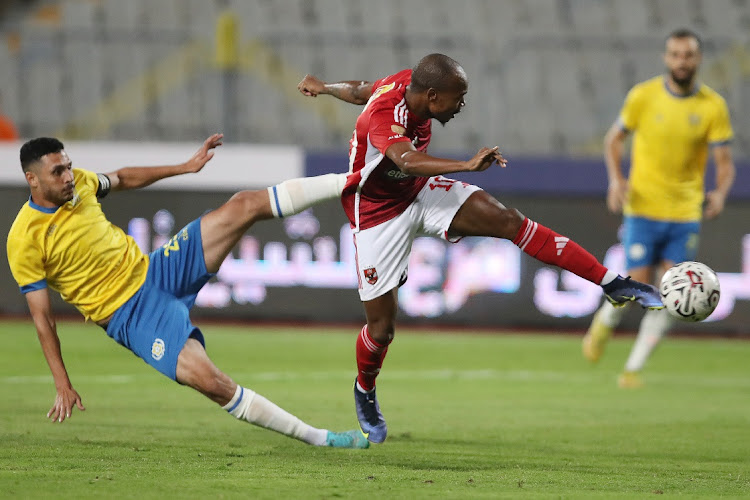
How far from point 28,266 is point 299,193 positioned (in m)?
1.44

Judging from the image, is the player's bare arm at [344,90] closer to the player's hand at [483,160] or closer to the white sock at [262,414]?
the player's hand at [483,160]

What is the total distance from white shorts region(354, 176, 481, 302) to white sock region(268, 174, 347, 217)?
1.41 ft

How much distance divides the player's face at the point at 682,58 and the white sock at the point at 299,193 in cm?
378

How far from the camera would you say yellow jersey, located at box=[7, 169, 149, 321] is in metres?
5.81

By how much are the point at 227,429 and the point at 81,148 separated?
7.34m

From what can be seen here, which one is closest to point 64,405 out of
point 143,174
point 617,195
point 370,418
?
point 143,174

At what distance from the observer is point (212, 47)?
14828mm

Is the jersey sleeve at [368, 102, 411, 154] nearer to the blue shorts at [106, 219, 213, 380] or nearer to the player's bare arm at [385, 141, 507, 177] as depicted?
the player's bare arm at [385, 141, 507, 177]

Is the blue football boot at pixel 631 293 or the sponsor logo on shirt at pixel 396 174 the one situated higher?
the sponsor logo on shirt at pixel 396 174

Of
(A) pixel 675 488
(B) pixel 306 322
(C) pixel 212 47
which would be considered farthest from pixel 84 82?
(A) pixel 675 488

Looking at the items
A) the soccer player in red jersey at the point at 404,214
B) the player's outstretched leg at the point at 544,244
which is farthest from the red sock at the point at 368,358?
the player's outstretched leg at the point at 544,244

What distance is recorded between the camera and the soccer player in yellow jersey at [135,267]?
5.75 m

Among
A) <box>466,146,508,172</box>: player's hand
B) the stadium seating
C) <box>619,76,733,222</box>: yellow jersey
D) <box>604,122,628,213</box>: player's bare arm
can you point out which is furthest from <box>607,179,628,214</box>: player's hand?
the stadium seating

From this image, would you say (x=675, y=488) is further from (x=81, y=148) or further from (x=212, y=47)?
(x=212, y=47)
